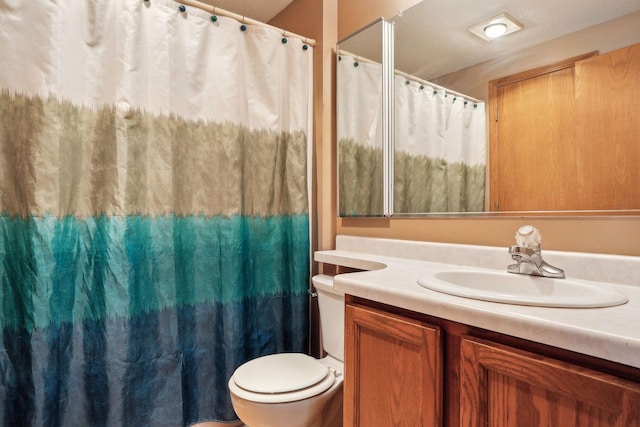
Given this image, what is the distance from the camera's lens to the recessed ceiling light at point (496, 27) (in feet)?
4.02

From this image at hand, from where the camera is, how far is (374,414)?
0.94m

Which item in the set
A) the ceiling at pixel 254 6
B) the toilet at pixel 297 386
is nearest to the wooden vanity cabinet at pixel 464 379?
the toilet at pixel 297 386

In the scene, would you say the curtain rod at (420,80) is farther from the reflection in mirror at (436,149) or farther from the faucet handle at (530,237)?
the faucet handle at (530,237)

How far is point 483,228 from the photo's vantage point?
128 centimetres

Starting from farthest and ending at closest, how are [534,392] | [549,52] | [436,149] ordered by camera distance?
[436,149] → [549,52] → [534,392]

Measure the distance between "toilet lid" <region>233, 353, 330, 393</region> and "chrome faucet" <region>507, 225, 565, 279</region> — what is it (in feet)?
2.72

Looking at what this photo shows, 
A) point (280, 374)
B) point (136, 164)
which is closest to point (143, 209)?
point (136, 164)

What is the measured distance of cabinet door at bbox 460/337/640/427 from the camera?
56cm

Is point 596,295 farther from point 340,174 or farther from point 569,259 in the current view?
point 340,174

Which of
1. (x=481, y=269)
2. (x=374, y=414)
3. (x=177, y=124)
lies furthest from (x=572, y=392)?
(x=177, y=124)

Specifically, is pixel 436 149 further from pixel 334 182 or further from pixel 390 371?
pixel 390 371

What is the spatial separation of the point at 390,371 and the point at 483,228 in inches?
26.4

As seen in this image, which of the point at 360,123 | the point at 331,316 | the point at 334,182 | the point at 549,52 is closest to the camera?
the point at 549,52

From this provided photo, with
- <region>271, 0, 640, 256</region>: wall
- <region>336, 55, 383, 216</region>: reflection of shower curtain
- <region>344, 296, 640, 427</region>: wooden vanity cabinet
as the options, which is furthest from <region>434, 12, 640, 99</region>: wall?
<region>344, 296, 640, 427</region>: wooden vanity cabinet
